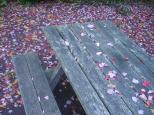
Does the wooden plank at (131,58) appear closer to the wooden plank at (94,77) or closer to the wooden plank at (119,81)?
the wooden plank at (119,81)

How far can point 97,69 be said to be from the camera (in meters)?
3.09

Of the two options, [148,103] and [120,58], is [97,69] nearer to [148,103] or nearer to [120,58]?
[120,58]

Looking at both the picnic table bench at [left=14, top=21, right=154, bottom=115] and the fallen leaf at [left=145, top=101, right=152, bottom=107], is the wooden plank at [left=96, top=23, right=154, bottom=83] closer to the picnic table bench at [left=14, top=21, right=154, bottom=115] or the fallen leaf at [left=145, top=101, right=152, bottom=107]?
the picnic table bench at [left=14, top=21, right=154, bottom=115]

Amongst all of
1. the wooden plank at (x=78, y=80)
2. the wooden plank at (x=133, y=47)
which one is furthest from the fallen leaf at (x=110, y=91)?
the wooden plank at (x=133, y=47)

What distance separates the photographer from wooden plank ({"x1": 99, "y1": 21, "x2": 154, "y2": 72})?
329cm

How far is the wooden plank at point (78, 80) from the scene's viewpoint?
2.56 m

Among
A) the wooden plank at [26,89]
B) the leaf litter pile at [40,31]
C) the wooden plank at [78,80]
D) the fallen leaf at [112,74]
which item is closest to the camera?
the wooden plank at [78,80]

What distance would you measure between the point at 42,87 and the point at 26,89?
0.63 ft

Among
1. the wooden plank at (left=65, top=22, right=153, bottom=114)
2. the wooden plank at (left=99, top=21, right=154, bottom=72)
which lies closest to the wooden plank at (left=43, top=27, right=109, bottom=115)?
the wooden plank at (left=65, top=22, right=153, bottom=114)

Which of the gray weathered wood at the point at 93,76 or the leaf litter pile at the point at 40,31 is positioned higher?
the gray weathered wood at the point at 93,76

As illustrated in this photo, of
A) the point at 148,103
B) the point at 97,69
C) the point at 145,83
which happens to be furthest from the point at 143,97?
the point at 97,69

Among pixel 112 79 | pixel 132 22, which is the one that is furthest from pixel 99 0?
pixel 112 79

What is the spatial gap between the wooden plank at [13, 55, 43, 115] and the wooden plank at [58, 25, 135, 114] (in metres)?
0.66

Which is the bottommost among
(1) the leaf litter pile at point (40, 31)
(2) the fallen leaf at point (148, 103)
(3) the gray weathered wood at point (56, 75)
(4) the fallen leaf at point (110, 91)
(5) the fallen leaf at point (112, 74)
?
(1) the leaf litter pile at point (40, 31)
